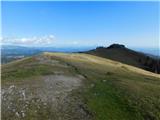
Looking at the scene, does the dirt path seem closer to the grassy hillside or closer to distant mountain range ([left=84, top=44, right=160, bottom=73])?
the grassy hillside

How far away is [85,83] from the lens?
31859 millimetres

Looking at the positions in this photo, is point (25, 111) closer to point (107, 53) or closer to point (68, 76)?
point (68, 76)

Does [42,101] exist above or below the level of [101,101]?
above

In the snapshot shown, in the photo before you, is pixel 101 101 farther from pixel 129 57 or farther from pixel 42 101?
pixel 129 57

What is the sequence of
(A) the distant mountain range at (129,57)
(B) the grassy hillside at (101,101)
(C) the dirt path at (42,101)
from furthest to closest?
(A) the distant mountain range at (129,57), (B) the grassy hillside at (101,101), (C) the dirt path at (42,101)

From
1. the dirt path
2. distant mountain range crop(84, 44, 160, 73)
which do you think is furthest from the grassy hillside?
distant mountain range crop(84, 44, 160, 73)

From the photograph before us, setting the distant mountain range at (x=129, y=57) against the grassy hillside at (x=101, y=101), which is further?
the distant mountain range at (x=129, y=57)

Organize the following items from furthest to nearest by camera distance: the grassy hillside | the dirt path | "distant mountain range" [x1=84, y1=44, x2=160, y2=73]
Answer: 1. "distant mountain range" [x1=84, y1=44, x2=160, y2=73]
2. the grassy hillside
3. the dirt path

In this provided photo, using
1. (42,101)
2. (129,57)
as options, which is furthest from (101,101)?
(129,57)

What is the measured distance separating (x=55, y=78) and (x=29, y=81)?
3.91 m

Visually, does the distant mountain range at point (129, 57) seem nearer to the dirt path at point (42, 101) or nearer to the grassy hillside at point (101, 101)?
the grassy hillside at point (101, 101)

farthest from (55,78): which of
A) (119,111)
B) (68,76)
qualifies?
(119,111)

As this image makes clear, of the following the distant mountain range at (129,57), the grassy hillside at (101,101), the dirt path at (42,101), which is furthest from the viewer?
the distant mountain range at (129,57)

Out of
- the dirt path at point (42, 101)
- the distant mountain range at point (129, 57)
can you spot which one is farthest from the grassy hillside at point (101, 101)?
the distant mountain range at point (129, 57)
